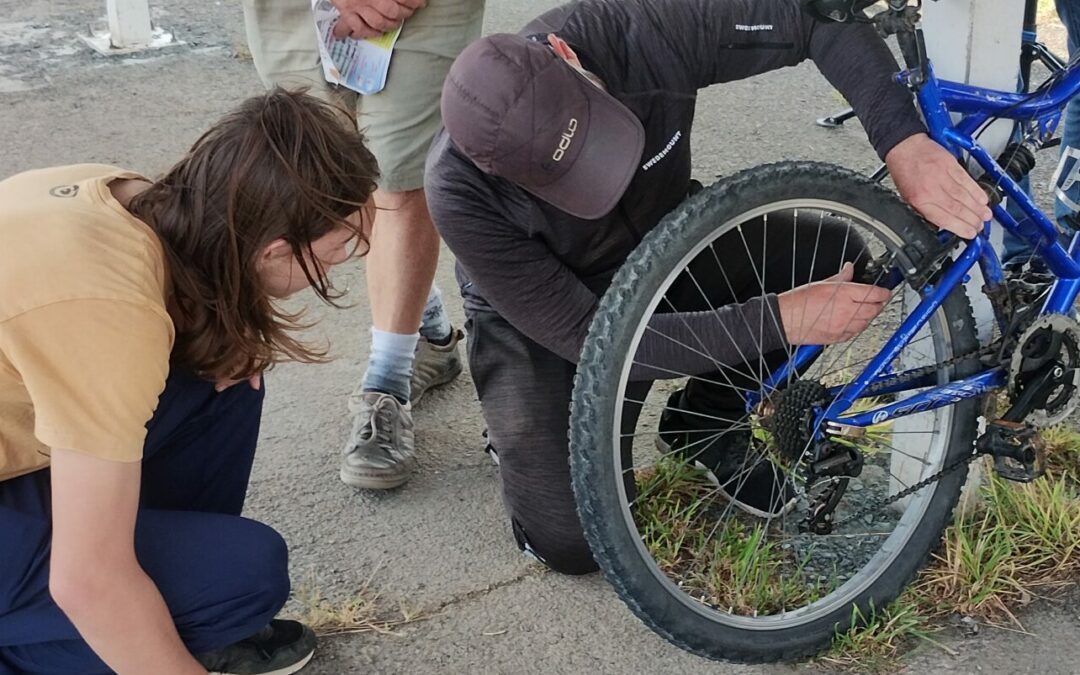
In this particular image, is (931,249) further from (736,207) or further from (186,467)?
(186,467)

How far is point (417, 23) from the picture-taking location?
9.43 ft

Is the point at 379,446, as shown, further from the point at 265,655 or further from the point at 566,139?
the point at 566,139

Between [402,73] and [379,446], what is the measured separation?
0.88 metres

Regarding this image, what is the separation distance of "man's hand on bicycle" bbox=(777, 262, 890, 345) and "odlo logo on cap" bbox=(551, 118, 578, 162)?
50cm

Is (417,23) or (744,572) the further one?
(417,23)

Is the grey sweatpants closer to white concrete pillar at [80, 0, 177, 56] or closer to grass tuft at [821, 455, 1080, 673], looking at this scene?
grass tuft at [821, 455, 1080, 673]

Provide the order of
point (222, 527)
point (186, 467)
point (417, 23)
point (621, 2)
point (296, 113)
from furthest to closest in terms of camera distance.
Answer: point (417, 23)
point (621, 2)
point (186, 467)
point (222, 527)
point (296, 113)

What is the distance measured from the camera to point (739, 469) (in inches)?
103

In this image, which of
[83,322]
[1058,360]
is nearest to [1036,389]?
[1058,360]

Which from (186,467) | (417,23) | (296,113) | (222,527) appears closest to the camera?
(296,113)

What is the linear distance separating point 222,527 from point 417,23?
4.38ft

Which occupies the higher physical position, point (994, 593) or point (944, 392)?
point (944, 392)

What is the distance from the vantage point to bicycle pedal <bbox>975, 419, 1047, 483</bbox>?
7.51 feet

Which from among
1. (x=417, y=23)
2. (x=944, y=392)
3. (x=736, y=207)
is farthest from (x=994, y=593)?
(x=417, y=23)
